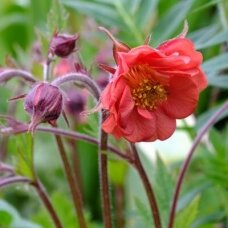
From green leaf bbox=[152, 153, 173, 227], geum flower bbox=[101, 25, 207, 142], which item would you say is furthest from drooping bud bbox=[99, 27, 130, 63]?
green leaf bbox=[152, 153, 173, 227]

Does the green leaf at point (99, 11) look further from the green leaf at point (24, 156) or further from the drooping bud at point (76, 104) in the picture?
the green leaf at point (24, 156)

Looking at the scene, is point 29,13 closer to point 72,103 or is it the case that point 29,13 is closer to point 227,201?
point 72,103

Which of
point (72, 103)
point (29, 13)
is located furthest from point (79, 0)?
point (29, 13)

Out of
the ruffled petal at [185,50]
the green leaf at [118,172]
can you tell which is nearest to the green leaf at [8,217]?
the ruffled petal at [185,50]

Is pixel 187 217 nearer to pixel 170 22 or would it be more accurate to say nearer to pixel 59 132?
pixel 59 132

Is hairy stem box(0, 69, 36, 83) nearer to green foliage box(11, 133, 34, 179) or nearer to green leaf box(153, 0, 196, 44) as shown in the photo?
green foliage box(11, 133, 34, 179)

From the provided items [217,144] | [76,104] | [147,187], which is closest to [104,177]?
[147,187]
